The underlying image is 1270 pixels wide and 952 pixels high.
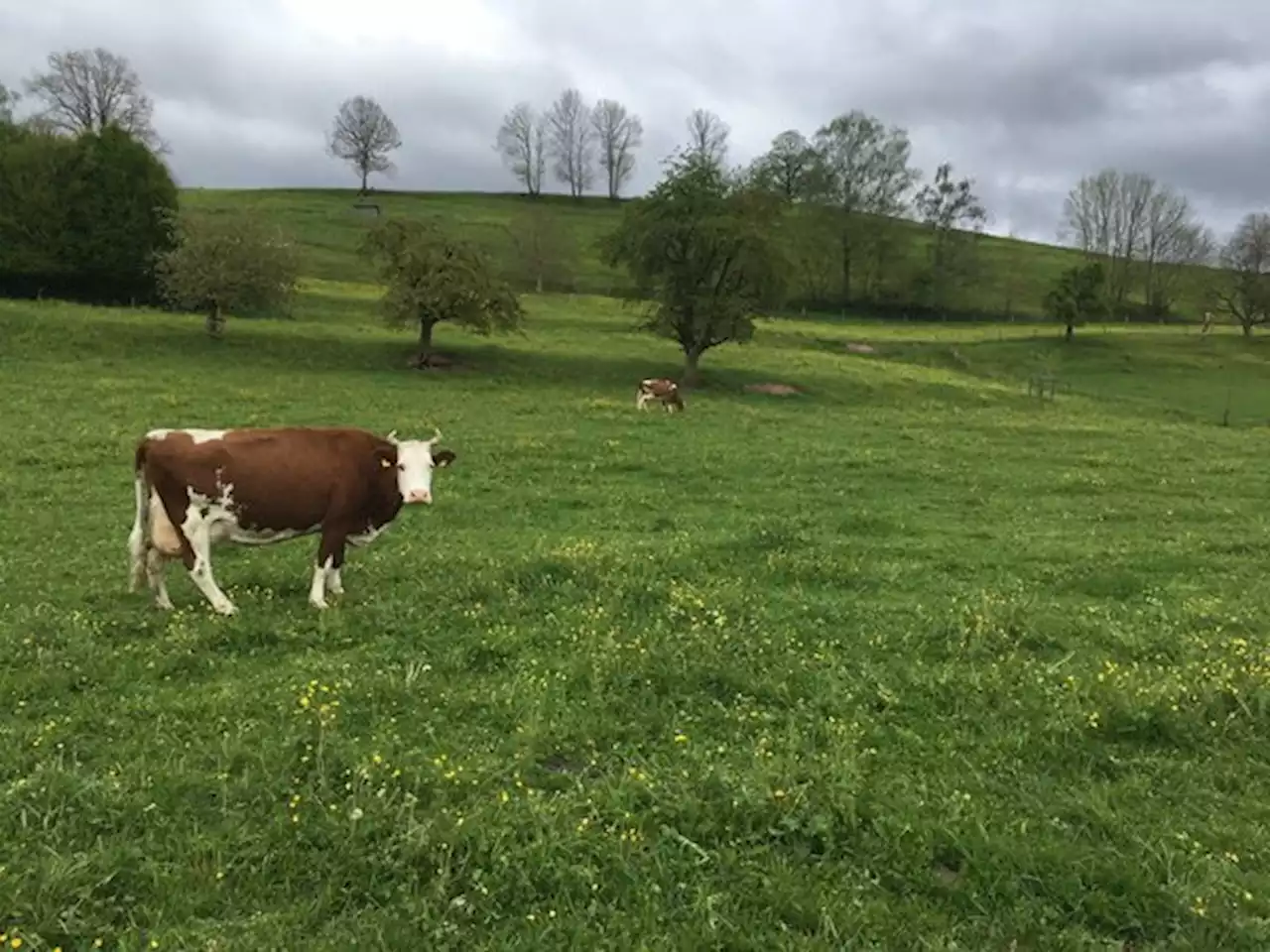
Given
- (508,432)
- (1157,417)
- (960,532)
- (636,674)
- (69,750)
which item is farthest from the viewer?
(1157,417)

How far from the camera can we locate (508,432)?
1153 inches

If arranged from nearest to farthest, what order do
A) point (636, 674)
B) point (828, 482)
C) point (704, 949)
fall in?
point (704, 949) → point (636, 674) → point (828, 482)

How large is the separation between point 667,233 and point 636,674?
1672 inches

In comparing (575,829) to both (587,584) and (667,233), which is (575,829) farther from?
(667,233)

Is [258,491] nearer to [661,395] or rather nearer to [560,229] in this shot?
[661,395]

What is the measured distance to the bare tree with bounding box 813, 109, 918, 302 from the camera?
374 ft

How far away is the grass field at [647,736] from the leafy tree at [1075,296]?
232 ft

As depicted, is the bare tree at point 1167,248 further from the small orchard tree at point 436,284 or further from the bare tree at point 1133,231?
the small orchard tree at point 436,284

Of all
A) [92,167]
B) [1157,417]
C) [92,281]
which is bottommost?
[1157,417]

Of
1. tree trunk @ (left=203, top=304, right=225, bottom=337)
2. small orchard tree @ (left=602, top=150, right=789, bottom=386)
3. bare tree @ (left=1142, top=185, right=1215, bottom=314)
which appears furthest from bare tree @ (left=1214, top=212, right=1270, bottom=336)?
tree trunk @ (left=203, top=304, right=225, bottom=337)

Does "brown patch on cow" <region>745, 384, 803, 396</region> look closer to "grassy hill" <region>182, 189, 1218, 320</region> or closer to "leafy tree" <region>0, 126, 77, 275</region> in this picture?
"grassy hill" <region>182, 189, 1218, 320</region>

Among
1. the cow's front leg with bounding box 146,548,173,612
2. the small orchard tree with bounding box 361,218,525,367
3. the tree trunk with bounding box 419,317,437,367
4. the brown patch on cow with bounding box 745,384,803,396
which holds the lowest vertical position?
the brown patch on cow with bounding box 745,384,803,396

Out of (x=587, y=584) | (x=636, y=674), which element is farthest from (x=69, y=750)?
(x=587, y=584)

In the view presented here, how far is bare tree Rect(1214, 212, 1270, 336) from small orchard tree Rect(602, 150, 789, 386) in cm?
6532
